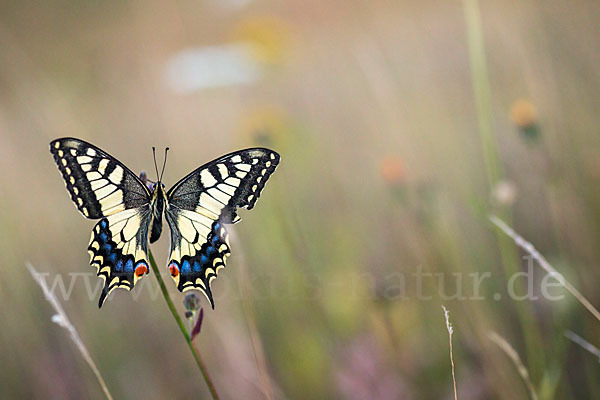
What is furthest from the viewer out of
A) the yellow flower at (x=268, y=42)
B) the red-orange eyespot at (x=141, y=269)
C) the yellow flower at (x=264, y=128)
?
the yellow flower at (x=268, y=42)

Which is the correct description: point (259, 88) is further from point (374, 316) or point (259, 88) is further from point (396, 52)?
point (374, 316)

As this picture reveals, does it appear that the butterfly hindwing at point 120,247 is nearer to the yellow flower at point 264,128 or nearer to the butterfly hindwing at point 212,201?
the butterfly hindwing at point 212,201

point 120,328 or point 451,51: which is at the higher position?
point 451,51

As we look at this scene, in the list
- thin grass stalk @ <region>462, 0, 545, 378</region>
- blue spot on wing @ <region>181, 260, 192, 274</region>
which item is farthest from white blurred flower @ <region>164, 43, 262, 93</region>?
blue spot on wing @ <region>181, 260, 192, 274</region>

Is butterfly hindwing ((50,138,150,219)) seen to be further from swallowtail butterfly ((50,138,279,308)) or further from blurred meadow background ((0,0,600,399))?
blurred meadow background ((0,0,600,399))

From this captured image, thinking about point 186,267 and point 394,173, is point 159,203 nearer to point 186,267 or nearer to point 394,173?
point 186,267

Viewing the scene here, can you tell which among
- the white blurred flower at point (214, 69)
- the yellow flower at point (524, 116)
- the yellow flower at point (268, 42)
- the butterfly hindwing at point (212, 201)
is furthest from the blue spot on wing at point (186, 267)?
the yellow flower at point (268, 42)

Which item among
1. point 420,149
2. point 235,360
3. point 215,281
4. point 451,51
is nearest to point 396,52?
point 451,51
